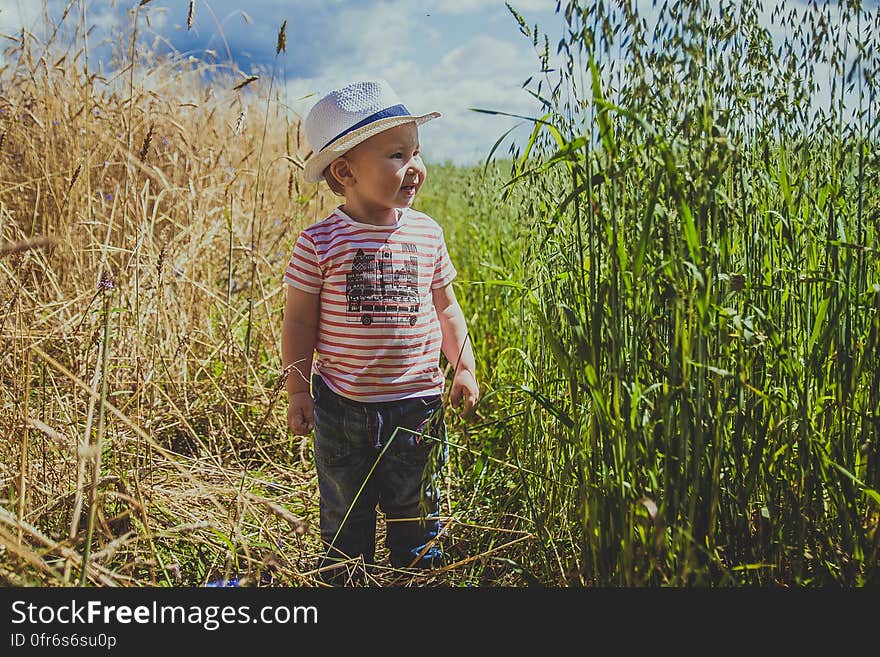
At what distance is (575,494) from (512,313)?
4.38ft

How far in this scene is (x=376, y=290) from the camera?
1.96 meters

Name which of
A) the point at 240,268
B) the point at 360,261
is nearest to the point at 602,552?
the point at 360,261

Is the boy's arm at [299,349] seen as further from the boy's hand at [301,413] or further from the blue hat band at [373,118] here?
the blue hat band at [373,118]

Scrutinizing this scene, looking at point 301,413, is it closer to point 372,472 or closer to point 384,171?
point 372,472

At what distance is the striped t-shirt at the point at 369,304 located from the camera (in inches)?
77.0

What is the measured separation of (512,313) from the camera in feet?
9.62

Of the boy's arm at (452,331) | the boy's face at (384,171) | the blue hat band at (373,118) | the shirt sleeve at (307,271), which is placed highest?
the blue hat band at (373,118)

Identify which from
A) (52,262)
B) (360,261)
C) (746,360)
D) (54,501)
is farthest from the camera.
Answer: (52,262)

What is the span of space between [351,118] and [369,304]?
1.57ft

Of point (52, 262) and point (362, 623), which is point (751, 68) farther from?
point (52, 262)

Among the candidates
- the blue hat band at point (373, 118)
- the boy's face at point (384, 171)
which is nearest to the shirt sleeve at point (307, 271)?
the boy's face at point (384, 171)

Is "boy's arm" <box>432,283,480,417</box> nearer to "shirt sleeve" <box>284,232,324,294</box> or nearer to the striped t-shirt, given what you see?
the striped t-shirt

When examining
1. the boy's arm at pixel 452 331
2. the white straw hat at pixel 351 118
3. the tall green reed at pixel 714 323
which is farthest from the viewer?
the boy's arm at pixel 452 331

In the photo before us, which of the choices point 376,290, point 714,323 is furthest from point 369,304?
point 714,323
